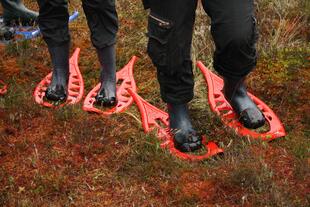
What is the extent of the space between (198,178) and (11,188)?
3.89ft

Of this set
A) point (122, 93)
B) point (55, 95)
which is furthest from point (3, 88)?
point (122, 93)

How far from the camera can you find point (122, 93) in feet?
14.1

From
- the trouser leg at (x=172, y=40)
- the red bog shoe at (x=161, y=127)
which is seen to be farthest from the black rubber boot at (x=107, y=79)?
the trouser leg at (x=172, y=40)

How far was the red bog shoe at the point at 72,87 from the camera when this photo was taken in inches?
164

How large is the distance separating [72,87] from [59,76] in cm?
23

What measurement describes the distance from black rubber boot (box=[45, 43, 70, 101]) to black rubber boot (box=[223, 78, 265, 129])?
1.39 metres

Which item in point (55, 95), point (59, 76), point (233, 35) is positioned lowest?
point (55, 95)

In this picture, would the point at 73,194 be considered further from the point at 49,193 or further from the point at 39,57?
the point at 39,57

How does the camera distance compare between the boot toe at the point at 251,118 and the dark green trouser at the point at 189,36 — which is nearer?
the dark green trouser at the point at 189,36

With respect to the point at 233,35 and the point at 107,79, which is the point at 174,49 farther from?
the point at 107,79

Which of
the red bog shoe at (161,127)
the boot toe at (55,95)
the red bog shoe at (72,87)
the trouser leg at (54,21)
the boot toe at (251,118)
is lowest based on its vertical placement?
the red bog shoe at (72,87)

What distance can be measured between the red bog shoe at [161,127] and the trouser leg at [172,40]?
43cm

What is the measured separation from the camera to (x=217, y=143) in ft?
11.6

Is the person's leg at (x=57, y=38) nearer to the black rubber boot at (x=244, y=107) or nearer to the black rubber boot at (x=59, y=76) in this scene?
the black rubber boot at (x=59, y=76)
